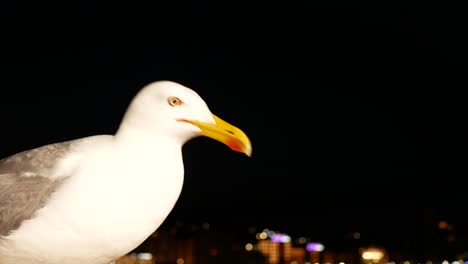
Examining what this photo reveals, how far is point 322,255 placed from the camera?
56312mm

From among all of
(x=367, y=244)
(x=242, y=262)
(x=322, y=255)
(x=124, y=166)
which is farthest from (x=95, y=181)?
(x=322, y=255)

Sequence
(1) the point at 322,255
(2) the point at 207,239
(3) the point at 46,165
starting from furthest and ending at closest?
(1) the point at 322,255 → (2) the point at 207,239 → (3) the point at 46,165

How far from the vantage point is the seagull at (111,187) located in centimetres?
173

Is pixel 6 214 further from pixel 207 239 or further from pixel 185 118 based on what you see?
pixel 207 239

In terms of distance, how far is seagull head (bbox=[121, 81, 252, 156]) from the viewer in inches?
70.7

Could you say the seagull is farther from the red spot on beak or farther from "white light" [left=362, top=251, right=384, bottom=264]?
"white light" [left=362, top=251, right=384, bottom=264]

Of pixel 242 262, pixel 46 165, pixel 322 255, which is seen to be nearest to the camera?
pixel 46 165

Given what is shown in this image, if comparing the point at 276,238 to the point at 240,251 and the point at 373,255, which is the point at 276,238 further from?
the point at 240,251

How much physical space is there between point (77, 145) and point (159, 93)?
0.31 m

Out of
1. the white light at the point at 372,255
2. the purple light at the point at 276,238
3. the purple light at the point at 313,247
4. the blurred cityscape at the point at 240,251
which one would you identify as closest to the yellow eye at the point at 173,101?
the blurred cityscape at the point at 240,251

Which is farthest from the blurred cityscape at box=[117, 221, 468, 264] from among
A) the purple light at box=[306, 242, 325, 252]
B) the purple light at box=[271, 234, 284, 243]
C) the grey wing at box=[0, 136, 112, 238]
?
the grey wing at box=[0, 136, 112, 238]

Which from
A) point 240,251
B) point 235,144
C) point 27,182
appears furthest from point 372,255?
point 27,182

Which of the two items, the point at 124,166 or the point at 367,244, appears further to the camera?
the point at 367,244

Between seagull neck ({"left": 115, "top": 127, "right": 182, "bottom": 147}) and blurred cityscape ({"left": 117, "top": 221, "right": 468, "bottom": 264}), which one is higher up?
blurred cityscape ({"left": 117, "top": 221, "right": 468, "bottom": 264})
